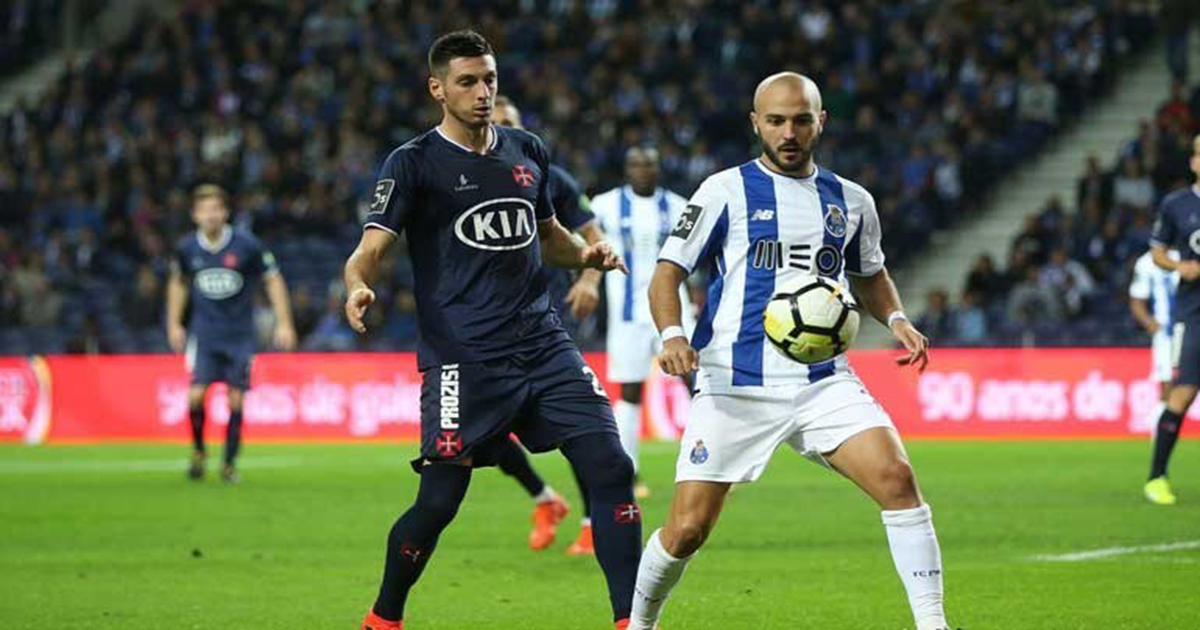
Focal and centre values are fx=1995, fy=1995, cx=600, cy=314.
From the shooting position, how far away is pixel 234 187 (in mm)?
29203

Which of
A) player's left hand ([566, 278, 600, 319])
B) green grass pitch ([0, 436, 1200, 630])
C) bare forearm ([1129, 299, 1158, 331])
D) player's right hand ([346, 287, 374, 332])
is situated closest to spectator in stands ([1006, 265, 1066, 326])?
bare forearm ([1129, 299, 1158, 331])

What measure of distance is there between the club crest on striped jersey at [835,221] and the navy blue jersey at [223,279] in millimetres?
10235

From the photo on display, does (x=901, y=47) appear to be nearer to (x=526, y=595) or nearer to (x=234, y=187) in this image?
(x=234, y=187)

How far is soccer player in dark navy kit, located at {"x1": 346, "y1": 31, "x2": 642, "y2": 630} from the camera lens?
23.5 feet

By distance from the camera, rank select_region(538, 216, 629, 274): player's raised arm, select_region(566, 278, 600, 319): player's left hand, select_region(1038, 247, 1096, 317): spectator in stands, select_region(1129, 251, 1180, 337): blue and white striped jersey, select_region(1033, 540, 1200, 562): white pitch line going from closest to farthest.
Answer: select_region(538, 216, 629, 274): player's raised arm
select_region(566, 278, 600, 319): player's left hand
select_region(1033, 540, 1200, 562): white pitch line
select_region(1129, 251, 1180, 337): blue and white striped jersey
select_region(1038, 247, 1096, 317): spectator in stands

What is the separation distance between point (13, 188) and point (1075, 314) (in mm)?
15856

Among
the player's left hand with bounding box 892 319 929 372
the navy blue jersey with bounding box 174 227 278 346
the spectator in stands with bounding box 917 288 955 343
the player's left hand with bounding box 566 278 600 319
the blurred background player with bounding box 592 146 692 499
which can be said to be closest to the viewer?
the player's left hand with bounding box 892 319 929 372

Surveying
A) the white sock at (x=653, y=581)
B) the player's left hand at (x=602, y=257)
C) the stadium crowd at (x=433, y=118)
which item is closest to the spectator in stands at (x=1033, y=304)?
the stadium crowd at (x=433, y=118)

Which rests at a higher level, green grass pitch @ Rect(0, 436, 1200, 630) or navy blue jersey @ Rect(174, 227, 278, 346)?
navy blue jersey @ Rect(174, 227, 278, 346)

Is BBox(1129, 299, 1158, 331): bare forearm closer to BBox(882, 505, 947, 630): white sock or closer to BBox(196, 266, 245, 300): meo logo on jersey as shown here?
BBox(196, 266, 245, 300): meo logo on jersey

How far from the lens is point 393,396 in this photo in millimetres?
22891

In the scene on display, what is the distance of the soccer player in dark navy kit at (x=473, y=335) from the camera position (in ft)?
23.5

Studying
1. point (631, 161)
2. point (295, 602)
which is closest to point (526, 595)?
point (295, 602)

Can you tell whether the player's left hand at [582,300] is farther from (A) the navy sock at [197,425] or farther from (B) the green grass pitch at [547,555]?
(A) the navy sock at [197,425]
